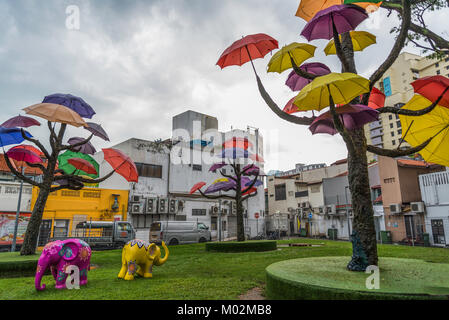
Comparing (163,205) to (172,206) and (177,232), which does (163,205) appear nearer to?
(172,206)

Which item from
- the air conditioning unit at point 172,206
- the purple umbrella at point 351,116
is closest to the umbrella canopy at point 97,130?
the purple umbrella at point 351,116

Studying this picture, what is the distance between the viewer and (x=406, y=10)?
17.9ft

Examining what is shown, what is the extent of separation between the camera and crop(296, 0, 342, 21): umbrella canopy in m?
6.83

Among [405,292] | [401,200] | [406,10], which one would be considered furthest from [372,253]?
[401,200]

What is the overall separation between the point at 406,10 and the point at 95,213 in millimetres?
24432

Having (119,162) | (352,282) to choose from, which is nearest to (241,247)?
(119,162)

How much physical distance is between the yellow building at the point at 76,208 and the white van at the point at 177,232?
4.56 m

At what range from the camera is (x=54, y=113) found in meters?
8.10

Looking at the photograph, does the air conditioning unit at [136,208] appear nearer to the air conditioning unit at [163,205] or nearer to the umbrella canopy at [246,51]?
the air conditioning unit at [163,205]

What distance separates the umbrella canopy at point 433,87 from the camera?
19.0 feet

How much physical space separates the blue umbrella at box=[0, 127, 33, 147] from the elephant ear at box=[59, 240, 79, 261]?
608 cm

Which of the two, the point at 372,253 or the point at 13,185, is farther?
the point at 13,185
